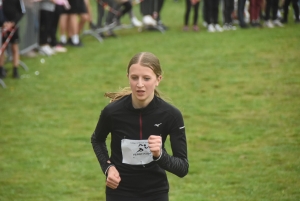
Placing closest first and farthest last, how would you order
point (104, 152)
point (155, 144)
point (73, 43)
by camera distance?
point (155, 144) → point (104, 152) → point (73, 43)

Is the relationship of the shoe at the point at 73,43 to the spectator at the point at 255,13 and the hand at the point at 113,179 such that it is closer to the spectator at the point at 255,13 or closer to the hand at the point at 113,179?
the spectator at the point at 255,13

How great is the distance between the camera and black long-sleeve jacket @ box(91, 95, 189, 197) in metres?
4.39

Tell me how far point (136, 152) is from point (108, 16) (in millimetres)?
A: 14926

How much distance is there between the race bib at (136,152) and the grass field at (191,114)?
2.96m

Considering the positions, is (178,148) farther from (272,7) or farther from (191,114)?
(272,7)

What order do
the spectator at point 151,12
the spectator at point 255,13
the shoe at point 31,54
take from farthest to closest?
the spectator at point 151,12, the spectator at point 255,13, the shoe at point 31,54

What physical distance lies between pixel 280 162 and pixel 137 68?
15.2 feet

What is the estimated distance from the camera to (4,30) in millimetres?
12656

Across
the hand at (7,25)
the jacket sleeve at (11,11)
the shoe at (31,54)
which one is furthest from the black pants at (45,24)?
the hand at (7,25)

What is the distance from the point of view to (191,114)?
1097 cm

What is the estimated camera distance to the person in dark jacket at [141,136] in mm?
4359

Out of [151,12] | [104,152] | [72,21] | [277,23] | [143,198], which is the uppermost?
[104,152]

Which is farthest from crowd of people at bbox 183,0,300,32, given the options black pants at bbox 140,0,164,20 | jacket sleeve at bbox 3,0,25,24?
jacket sleeve at bbox 3,0,25,24

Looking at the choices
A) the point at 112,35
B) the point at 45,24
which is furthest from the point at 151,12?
the point at 45,24
